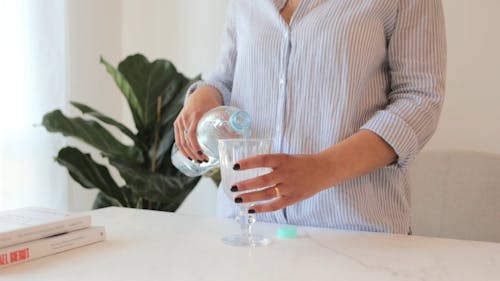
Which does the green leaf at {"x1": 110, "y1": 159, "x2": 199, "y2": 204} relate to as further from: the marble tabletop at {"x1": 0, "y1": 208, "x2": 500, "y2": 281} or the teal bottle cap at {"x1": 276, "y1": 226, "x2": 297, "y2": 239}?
the teal bottle cap at {"x1": 276, "y1": 226, "x2": 297, "y2": 239}

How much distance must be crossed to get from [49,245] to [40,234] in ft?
0.06

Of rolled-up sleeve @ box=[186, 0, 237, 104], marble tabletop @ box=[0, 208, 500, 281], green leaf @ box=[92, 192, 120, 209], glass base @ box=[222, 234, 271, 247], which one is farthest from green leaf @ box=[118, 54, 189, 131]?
glass base @ box=[222, 234, 271, 247]

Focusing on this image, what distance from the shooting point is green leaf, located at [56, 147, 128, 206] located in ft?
5.45

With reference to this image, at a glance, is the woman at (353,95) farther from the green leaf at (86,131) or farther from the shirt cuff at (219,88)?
the green leaf at (86,131)

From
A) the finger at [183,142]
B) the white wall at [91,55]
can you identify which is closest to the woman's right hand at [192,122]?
the finger at [183,142]

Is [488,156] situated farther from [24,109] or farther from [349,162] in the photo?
[24,109]

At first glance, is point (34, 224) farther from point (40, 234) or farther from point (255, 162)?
point (255, 162)

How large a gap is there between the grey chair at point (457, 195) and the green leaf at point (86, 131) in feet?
2.98

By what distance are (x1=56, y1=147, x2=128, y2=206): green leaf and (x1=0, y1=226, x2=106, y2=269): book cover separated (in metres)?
0.97

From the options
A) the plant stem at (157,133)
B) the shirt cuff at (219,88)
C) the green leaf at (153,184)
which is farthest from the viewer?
the plant stem at (157,133)

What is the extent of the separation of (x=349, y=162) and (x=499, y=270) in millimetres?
247

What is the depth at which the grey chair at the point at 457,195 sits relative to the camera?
1429mm

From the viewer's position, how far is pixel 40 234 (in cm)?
68

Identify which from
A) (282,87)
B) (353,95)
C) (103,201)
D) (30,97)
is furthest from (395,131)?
(30,97)
